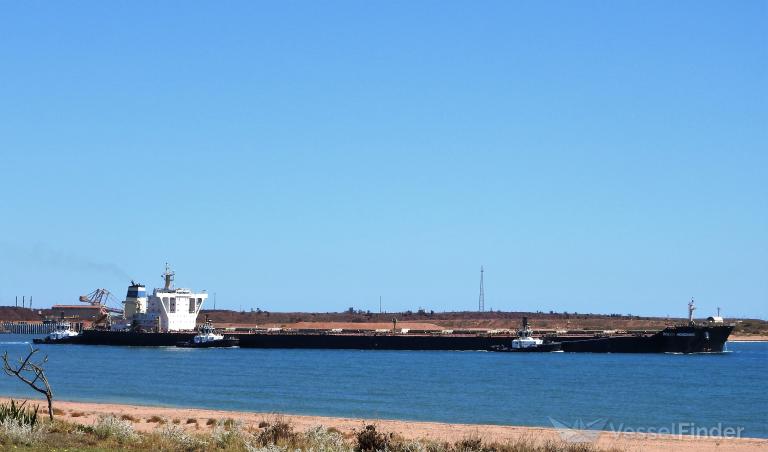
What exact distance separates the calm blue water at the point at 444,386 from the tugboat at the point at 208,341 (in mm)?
10238

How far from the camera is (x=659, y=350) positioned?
7031 centimetres

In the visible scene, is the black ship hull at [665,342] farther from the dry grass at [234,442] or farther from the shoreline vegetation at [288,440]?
the dry grass at [234,442]

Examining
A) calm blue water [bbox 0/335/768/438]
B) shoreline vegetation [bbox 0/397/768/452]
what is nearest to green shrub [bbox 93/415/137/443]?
shoreline vegetation [bbox 0/397/768/452]

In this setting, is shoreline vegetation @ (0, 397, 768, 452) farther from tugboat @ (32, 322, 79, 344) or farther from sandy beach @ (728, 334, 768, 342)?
sandy beach @ (728, 334, 768, 342)

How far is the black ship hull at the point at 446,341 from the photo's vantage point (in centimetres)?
7019

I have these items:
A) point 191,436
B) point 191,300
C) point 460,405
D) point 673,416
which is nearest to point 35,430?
point 191,436

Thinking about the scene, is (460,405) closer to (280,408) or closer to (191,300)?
(280,408)


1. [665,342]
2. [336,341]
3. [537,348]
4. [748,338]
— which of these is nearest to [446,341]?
[537,348]

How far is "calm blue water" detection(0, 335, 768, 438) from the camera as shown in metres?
31.0

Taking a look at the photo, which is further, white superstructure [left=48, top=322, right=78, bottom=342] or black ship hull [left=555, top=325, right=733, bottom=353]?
white superstructure [left=48, top=322, right=78, bottom=342]

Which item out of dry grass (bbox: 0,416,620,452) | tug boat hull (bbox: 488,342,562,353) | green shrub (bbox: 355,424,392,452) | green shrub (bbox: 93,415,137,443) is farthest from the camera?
tug boat hull (bbox: 488,342,562,353)

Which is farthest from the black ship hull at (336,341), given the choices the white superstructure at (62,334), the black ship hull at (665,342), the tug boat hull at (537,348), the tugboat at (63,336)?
the black ship hull at (665,342)

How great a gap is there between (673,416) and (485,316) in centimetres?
11462

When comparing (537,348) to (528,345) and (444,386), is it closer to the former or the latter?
(528,345)
